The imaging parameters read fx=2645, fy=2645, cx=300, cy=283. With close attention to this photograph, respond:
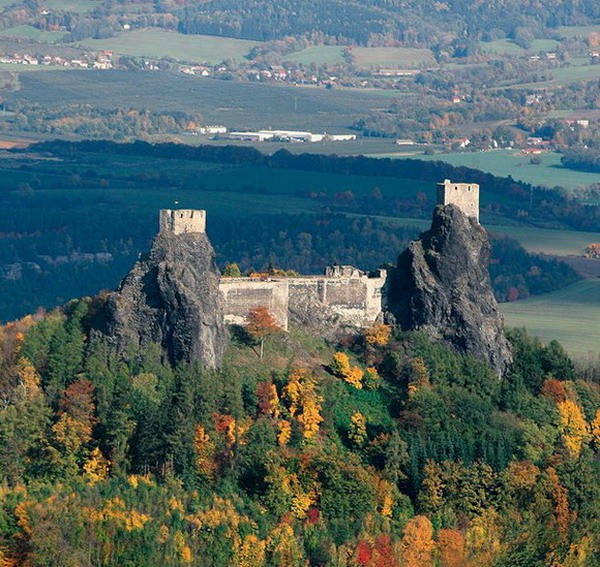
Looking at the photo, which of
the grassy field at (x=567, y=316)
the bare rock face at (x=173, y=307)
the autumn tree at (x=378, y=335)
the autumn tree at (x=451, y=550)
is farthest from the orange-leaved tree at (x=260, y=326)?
the grassy field at (x=567, y=316)

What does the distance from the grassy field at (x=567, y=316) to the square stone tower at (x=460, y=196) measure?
1578 centimetres

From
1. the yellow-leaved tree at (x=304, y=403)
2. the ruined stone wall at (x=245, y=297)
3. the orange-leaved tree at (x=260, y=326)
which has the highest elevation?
the ruined stone wall at (x=245, y=297)

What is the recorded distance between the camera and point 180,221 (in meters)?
92.6

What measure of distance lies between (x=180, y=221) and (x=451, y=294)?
35.1 feet

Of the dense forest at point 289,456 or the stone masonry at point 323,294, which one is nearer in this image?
the dense forest at point 289,456

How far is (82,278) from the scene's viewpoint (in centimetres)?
15450

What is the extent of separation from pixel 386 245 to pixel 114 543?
78.0m

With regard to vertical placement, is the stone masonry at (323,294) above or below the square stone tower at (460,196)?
below

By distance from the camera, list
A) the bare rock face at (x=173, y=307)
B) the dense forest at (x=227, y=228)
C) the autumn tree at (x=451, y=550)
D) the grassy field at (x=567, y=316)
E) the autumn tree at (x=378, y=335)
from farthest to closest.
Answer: the dense forest at (x=227, y=228)
the grassy field at (x=567, y=316)
the autumn tree at (x=378, y=335)
the bare rock face at (x=173, y=307)
the autumn tree at (x=451, y=550)

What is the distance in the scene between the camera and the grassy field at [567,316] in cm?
11906

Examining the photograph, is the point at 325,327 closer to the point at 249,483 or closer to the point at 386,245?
the point at 249,483

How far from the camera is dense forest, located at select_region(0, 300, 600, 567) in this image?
8288 cm

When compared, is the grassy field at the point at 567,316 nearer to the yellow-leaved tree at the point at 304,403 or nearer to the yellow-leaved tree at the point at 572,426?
the yellow-leaved tree at the point at 572,426

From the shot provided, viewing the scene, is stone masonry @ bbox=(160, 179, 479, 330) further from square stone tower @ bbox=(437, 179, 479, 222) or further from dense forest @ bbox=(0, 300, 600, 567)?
dense forest @ bbox=(0, 300, 600, 567)
